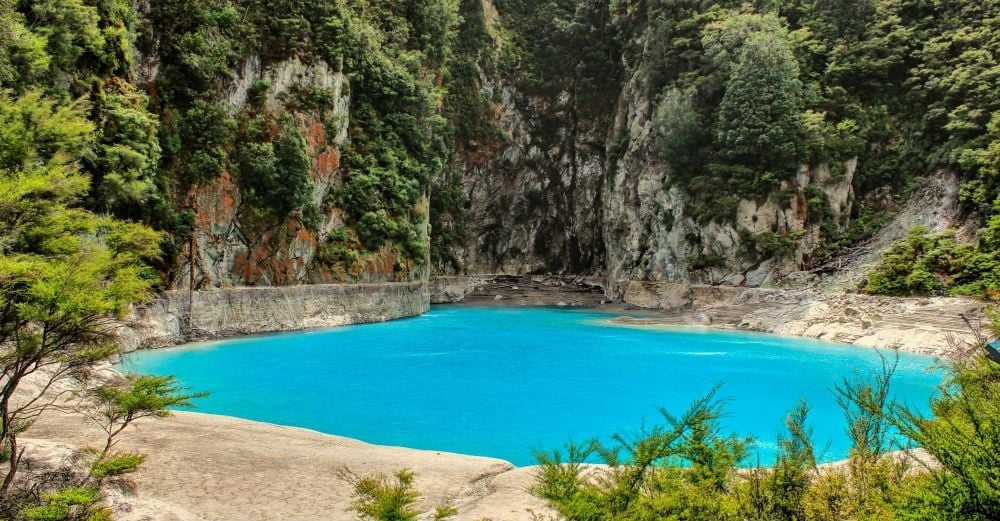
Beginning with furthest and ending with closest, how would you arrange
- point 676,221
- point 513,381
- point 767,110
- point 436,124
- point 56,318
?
point 436,124, point 676,221, point 767,110, point 513,381, point 56,318

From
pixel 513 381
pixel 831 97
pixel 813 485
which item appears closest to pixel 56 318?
pixel 813 485

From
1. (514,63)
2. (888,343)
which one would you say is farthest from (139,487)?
(514,63)

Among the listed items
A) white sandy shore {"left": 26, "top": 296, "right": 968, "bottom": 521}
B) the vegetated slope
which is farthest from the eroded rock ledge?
white sandy shore {"left": 26, "top": 296, "right": 968, "bottom": 521}

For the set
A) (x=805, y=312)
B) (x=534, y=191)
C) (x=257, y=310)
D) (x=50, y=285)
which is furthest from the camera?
(x=534, y=191)

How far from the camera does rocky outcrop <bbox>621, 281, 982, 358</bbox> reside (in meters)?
24.6

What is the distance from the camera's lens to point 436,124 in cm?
4638

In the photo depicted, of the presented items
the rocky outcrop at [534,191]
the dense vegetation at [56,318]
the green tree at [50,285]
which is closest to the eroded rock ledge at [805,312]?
the rocky outcrop at [534,191]

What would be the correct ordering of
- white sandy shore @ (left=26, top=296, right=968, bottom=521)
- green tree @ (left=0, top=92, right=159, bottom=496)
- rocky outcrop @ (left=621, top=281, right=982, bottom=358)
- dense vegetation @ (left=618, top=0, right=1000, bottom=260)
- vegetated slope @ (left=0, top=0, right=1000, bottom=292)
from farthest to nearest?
dense vegetation @ (left=618, top=0, right=1000, bottom=260)
vegetated slope @ (left=0, top=0, right=1000, bottom=292)
rocky outcrop @ (left=621, top=281, right=982, bottom=358)
white sandy shore @ (left=26, top=296, right=968, bottom=521)
green tree @ (left=0, top=92, right=159, bottom=496)

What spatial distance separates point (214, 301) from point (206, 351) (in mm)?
4834

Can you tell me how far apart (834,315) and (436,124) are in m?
30.7

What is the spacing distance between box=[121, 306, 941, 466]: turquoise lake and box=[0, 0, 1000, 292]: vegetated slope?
7.78 m

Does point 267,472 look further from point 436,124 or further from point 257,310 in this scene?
point 436,124

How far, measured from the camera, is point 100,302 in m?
8.37

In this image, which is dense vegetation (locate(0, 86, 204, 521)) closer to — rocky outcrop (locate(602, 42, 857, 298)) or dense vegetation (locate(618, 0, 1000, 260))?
rocky outcrop (locate(602, 42, 857, 298))
